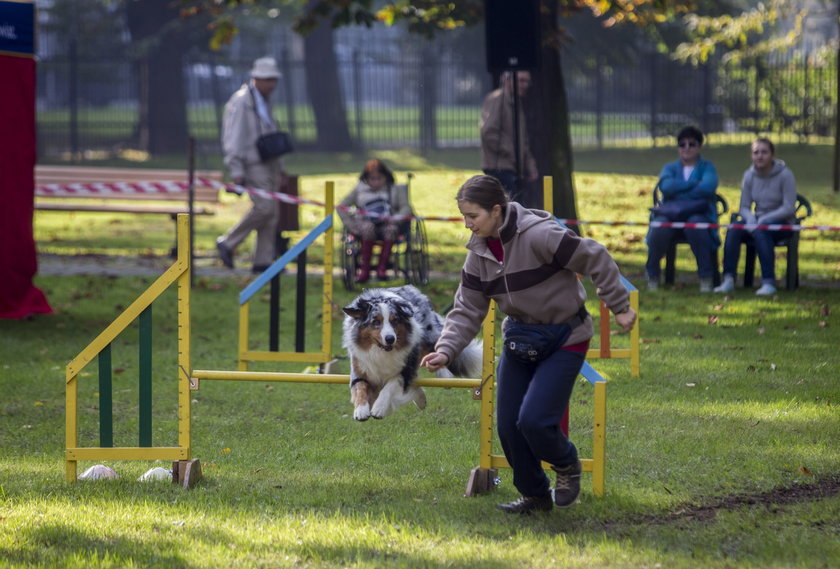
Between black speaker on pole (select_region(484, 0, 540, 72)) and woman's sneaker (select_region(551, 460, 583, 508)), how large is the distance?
730 centimetres

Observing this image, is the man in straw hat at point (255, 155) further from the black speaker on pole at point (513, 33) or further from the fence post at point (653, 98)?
the fence post at point (653, 98)

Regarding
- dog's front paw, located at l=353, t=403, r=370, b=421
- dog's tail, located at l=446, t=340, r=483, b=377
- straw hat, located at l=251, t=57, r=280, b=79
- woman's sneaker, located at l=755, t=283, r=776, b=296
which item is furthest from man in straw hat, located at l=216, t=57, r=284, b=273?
dog's front paw, located at l=353, t=403, r=370, b=421

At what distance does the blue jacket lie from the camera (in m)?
12.2

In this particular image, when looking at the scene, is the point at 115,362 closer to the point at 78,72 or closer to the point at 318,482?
the point at 318,482

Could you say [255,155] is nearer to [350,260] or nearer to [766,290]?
[350,260]

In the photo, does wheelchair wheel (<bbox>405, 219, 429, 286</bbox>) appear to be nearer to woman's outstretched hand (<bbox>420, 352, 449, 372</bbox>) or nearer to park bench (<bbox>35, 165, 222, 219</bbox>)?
park bench (<bbox>35, 165, 222, 219</bbox>)

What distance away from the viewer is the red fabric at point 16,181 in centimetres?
1119

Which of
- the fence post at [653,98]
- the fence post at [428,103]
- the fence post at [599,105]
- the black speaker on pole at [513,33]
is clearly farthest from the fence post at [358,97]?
the black speaker on pole at [513,33]

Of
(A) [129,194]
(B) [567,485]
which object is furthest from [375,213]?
(B) [567,485]

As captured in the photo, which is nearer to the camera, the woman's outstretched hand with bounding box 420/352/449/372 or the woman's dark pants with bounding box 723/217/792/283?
the woman's outstretched hand with bounding box 420/352/449/372

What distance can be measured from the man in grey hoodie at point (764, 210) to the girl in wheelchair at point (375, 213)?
11.2 ft

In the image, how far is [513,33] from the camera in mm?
12125

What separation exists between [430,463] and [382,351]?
0.68 meters

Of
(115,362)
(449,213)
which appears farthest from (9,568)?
(449,213)
